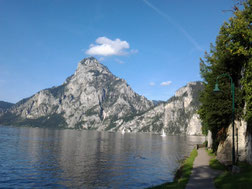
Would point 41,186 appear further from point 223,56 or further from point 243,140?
point 223,56

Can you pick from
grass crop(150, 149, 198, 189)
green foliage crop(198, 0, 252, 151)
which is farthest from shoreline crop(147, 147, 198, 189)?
green foliage crop(198, 0, 252, 151)

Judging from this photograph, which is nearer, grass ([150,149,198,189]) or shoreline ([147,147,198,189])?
grass ([150,149,198,189])

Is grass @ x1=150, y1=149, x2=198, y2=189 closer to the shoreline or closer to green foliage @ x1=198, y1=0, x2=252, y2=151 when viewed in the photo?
the shoreline

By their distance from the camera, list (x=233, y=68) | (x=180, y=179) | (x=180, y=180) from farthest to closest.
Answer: (x=233, y=68) < (x=180, y=179) < (x=180, y=180)

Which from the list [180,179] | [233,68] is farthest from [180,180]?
[233,68]

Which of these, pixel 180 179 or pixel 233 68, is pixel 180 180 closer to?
pixel 180 179

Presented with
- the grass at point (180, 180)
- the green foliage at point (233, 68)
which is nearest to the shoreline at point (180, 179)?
the grass at point (180, 180)

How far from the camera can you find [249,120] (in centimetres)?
2758

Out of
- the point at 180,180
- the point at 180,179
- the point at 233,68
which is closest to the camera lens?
the point at 180,180

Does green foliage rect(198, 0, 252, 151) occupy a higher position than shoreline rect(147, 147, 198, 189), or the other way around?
green foliage rect(198, 0, 252, 151)

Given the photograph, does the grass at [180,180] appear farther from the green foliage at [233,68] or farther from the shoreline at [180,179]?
the green foliage at [233,68]

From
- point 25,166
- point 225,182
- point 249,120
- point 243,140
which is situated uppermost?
point 249,120

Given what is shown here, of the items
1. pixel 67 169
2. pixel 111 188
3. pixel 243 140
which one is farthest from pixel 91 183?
pixel 243 140

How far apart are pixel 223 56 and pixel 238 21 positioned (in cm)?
994
